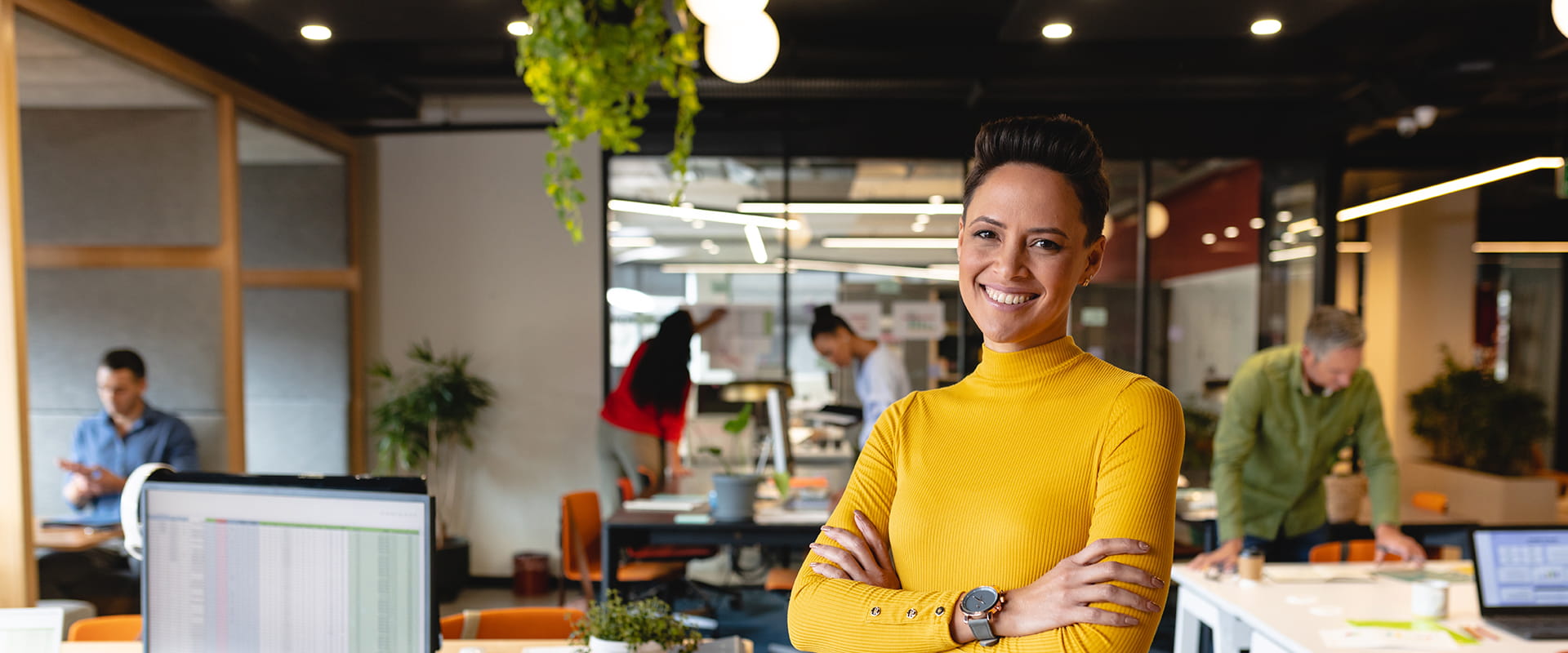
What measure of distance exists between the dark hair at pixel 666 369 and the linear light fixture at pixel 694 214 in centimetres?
136

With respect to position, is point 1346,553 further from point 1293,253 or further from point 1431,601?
point 1293,253

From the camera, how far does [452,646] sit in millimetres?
2555

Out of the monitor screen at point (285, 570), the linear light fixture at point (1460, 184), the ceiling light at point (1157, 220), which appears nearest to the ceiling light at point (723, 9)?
the monitor screen at point (285, 570)

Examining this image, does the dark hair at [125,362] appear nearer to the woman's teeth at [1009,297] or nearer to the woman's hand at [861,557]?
the woman's hand at [861,557]

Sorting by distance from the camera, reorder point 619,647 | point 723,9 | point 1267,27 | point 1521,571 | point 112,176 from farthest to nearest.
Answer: point 112,176, point 1267,27, point 1521,571, point 723,9, point 619,647

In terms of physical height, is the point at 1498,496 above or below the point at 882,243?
below

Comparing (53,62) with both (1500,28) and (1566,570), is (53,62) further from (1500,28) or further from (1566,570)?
(1500,28)

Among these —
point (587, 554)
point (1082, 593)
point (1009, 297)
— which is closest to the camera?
point (1082, 593)

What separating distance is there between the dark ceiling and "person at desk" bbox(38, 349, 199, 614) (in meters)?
1.72

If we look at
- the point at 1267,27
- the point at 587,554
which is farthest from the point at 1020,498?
the point at 587,554

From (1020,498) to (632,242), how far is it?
18.3 ft

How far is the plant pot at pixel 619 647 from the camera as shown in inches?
82.4

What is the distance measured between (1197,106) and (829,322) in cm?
297

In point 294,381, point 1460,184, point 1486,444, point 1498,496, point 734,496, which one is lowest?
point 1498,496
